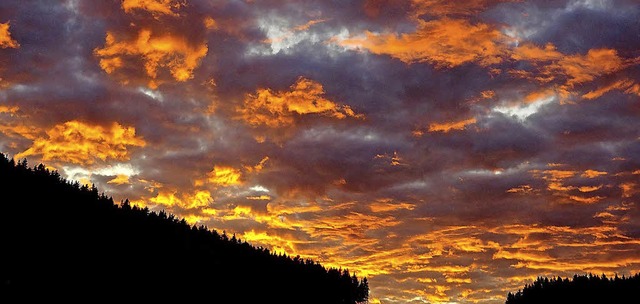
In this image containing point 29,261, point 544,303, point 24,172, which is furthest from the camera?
point 544,303

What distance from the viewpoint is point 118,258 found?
65500mm

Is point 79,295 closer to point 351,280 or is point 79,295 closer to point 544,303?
point 351,280

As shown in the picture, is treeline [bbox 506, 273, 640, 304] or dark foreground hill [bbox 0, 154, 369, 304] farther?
treeline [bbox 506, 273, 640, 304]

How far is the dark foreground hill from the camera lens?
178ft

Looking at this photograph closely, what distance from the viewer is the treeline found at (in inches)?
2977

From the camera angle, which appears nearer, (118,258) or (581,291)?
(118,258)

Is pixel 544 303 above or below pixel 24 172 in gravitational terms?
below

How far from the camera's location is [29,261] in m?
53.5

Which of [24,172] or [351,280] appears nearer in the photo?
[24,172]

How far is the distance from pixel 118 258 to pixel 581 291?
53360mm

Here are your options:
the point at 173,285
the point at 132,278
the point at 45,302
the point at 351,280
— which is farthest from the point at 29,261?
the point at 351,280

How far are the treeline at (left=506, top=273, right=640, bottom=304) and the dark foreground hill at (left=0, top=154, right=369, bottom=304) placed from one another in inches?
993

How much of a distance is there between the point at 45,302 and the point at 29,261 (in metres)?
3.47

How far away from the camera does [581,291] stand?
81250 mm
